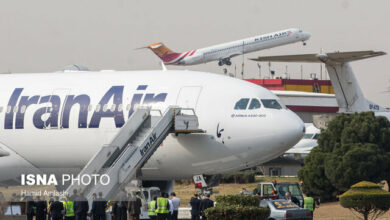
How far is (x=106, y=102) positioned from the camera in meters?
31.6

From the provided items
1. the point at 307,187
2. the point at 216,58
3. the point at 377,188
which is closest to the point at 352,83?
the point at 307,187

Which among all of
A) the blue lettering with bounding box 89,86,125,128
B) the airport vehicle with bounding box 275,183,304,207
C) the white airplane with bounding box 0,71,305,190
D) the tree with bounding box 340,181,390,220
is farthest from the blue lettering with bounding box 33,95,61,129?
the tree with bounding box 340,181,390,220

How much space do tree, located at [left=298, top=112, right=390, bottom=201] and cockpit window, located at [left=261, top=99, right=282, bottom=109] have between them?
24025mm

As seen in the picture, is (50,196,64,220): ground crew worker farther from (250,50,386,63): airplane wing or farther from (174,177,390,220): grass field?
(250,50,386,63): airplane wing

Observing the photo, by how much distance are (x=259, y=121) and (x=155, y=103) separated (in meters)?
4.05

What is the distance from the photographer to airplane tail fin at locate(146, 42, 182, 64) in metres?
149

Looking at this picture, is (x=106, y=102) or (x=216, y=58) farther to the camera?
(x=216, y=58)

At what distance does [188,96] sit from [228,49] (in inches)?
4460

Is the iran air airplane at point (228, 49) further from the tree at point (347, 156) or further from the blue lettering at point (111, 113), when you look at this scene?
the blue lettering at point (111, 113)

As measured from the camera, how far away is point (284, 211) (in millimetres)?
29875

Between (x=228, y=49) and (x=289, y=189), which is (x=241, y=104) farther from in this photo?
(x=228, y=49)

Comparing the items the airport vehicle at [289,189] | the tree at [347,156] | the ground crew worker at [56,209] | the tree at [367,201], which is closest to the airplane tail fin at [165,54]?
the tree at [347,156]

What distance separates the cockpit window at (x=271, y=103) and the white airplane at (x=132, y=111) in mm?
30

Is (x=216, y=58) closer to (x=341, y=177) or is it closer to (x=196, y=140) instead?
(x=341, y=177)
